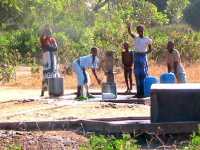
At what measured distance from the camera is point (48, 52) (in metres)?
14.9

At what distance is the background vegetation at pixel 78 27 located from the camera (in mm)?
25391

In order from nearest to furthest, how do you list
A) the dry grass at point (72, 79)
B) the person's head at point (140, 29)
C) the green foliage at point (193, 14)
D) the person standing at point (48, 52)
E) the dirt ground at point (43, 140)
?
the dirt ground at point (43, 140)
the person's head at point (140, 29)
the person standing at point (48, 52)
the dry grass at point (72, 79)
the green foliage at point (193, 14)

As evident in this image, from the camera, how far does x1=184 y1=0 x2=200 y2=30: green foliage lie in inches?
2018

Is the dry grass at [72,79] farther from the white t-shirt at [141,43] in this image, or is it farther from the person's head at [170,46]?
the white t-shirt at [141,43]

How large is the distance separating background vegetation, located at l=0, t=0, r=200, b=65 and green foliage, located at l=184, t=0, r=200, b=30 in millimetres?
18467

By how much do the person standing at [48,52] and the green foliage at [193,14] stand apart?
1460 inches

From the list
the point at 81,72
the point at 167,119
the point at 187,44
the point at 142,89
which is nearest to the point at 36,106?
the point at 81,72

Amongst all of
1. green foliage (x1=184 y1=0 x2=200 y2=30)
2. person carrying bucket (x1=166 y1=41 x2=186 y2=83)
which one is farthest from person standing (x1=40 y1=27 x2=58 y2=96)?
green foliage (x1=184 y1=0 x2=200 y2=30)

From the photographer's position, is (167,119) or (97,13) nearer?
(167,119)

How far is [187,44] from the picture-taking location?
86.5 feet

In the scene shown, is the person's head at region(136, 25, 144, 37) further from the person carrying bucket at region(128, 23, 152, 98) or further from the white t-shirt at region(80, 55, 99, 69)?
the white t-shirt at region(80, 55, 99, 69)

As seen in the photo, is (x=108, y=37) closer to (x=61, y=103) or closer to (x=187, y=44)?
(x=187, y=44)

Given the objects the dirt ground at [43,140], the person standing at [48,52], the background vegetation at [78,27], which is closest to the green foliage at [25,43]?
the background vegetation at [78,27]

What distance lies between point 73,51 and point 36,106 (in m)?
12.2
